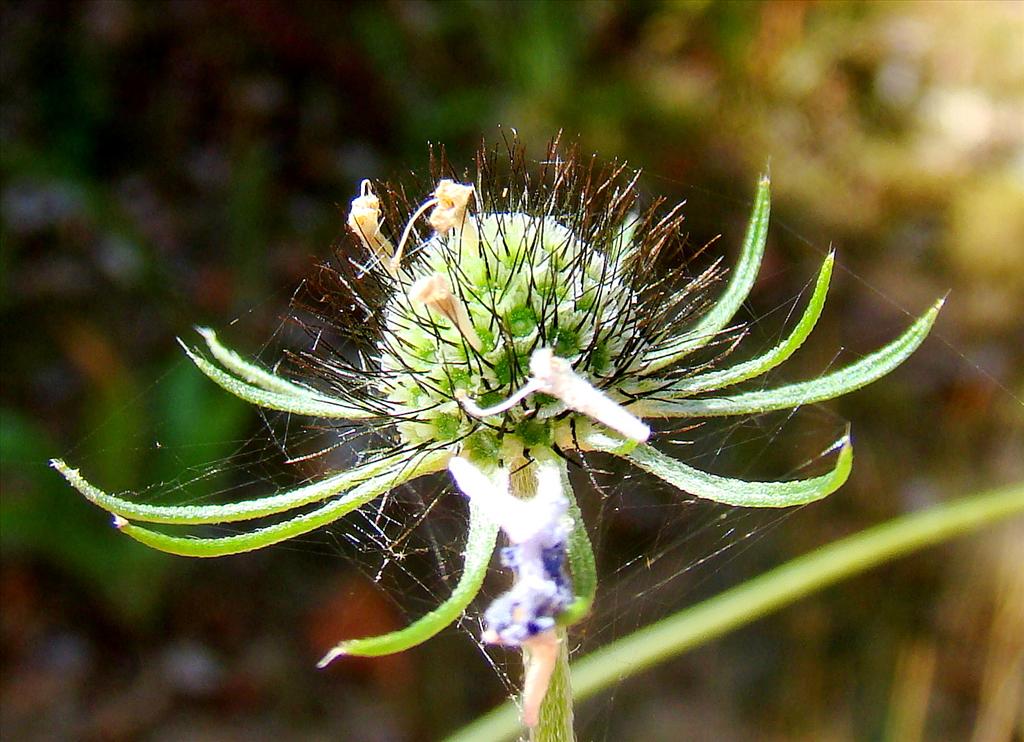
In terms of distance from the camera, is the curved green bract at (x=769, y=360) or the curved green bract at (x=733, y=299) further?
the curved green bract at (x=733, y=299)

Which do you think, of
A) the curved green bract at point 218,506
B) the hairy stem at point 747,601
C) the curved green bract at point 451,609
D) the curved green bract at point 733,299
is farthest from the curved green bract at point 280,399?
the hairy stem at point 747,601

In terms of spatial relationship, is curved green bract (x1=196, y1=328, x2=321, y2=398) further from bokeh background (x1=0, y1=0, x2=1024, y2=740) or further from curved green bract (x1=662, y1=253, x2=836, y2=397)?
bokeh background (x1=0, y1=0, x2=1024, y2=740)

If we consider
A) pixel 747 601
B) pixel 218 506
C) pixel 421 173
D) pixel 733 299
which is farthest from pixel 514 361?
pixel 421 173

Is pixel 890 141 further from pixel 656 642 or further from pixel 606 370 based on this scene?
pixel 606 370

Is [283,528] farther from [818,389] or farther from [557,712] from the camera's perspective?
[818,389]

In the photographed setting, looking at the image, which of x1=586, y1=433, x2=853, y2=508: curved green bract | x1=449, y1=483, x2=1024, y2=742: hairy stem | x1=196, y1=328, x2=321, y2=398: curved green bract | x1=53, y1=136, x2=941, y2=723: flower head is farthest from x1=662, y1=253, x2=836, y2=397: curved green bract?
x1=449, y1=483, x2=1024, y2=742: hairy stem

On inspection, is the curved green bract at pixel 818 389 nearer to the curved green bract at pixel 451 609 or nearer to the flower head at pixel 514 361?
the flower head at pixel 514 361
